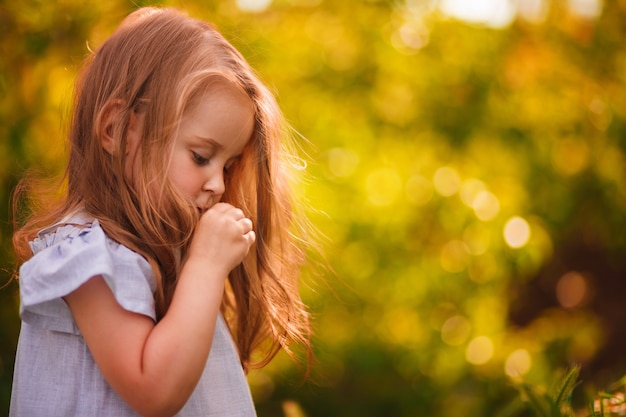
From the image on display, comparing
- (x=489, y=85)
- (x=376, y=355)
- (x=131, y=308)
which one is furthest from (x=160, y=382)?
(x=489, y=85)

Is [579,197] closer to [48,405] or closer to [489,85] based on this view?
[489,85]

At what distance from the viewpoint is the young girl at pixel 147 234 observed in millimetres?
1389

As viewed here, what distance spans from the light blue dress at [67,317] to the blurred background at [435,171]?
1.60 metres

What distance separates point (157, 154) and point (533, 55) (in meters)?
2.70

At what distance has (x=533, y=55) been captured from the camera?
149 inches

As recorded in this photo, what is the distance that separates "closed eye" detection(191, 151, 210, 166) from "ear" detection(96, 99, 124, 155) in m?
0.16

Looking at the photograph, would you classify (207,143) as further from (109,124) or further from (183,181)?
(109,124)

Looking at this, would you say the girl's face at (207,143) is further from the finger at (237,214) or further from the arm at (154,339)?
the arm at (154,339)

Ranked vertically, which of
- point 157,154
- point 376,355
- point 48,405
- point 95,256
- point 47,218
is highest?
point 157,154

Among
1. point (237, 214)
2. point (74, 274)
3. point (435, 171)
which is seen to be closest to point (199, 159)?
point (237, 214)

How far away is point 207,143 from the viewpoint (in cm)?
158

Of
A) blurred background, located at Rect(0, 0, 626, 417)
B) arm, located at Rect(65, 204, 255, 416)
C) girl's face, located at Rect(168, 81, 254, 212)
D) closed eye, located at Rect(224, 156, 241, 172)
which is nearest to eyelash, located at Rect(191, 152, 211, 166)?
girl's face, located at Rect(168, 81, 254, 212)

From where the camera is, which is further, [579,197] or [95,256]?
[579,197]

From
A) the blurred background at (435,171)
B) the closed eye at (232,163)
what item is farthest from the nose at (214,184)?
the blurred background at (435,171)
